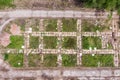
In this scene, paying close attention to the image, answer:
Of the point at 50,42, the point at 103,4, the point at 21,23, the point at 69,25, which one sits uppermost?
the point at 103,4

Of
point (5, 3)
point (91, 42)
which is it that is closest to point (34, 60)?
point (91, 42)

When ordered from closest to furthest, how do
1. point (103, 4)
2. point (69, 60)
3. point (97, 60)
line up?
point (103, 4), point (69, 60), point (97, 60)

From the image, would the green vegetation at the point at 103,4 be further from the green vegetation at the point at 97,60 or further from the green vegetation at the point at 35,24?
the green vegetation at the point at 35,24

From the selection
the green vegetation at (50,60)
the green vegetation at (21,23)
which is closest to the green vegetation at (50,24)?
the green vegetation at (21,23)

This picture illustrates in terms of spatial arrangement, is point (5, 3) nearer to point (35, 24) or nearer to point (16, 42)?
point (35, 24)

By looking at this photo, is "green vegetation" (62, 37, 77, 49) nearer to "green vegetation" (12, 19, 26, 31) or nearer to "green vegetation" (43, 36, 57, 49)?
"green vegetation" (43, 36, 57, 49)

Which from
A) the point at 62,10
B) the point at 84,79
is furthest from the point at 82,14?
the point at 84,79

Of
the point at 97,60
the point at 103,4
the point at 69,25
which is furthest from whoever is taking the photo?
the point at 69,25

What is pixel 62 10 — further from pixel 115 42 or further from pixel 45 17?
pixel 115 42
